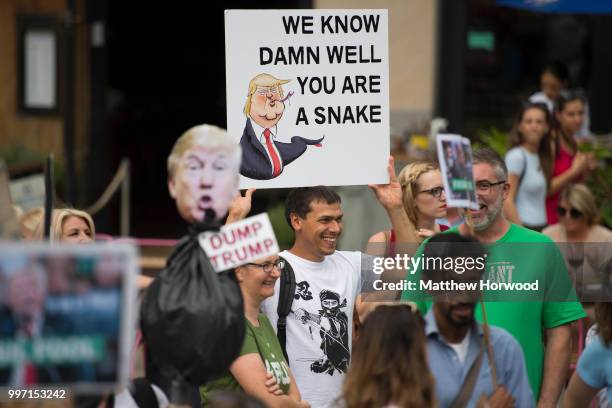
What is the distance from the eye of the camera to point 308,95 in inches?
204

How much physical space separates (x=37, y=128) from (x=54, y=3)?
1210 mm

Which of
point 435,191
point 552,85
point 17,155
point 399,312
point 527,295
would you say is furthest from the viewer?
point 17,155

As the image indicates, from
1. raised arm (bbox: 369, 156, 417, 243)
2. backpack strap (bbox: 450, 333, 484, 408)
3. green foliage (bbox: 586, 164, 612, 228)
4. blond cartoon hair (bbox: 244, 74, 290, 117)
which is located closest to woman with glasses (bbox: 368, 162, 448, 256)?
raised arm (bbox: 369, 156, 417, 243)

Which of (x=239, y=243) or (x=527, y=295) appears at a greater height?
(x=239, y=243)

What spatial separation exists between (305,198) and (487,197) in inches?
30.6

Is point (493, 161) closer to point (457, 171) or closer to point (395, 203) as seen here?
point (457, 171)

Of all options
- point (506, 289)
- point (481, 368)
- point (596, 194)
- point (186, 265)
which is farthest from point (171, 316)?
point (596, 194)

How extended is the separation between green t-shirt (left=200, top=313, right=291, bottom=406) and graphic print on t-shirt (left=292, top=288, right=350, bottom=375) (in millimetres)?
188

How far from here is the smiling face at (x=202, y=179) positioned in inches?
148

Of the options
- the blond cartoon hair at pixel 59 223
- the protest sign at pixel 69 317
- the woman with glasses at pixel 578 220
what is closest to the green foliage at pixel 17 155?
the woman with glasses at pixel 578 220

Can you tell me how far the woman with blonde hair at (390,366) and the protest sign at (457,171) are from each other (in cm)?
126

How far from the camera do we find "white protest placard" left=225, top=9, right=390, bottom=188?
510 cm

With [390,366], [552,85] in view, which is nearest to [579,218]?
[552,85]

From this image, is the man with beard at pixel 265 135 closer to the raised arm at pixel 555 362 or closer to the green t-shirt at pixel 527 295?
the green t-shirt at pixel 527 295
